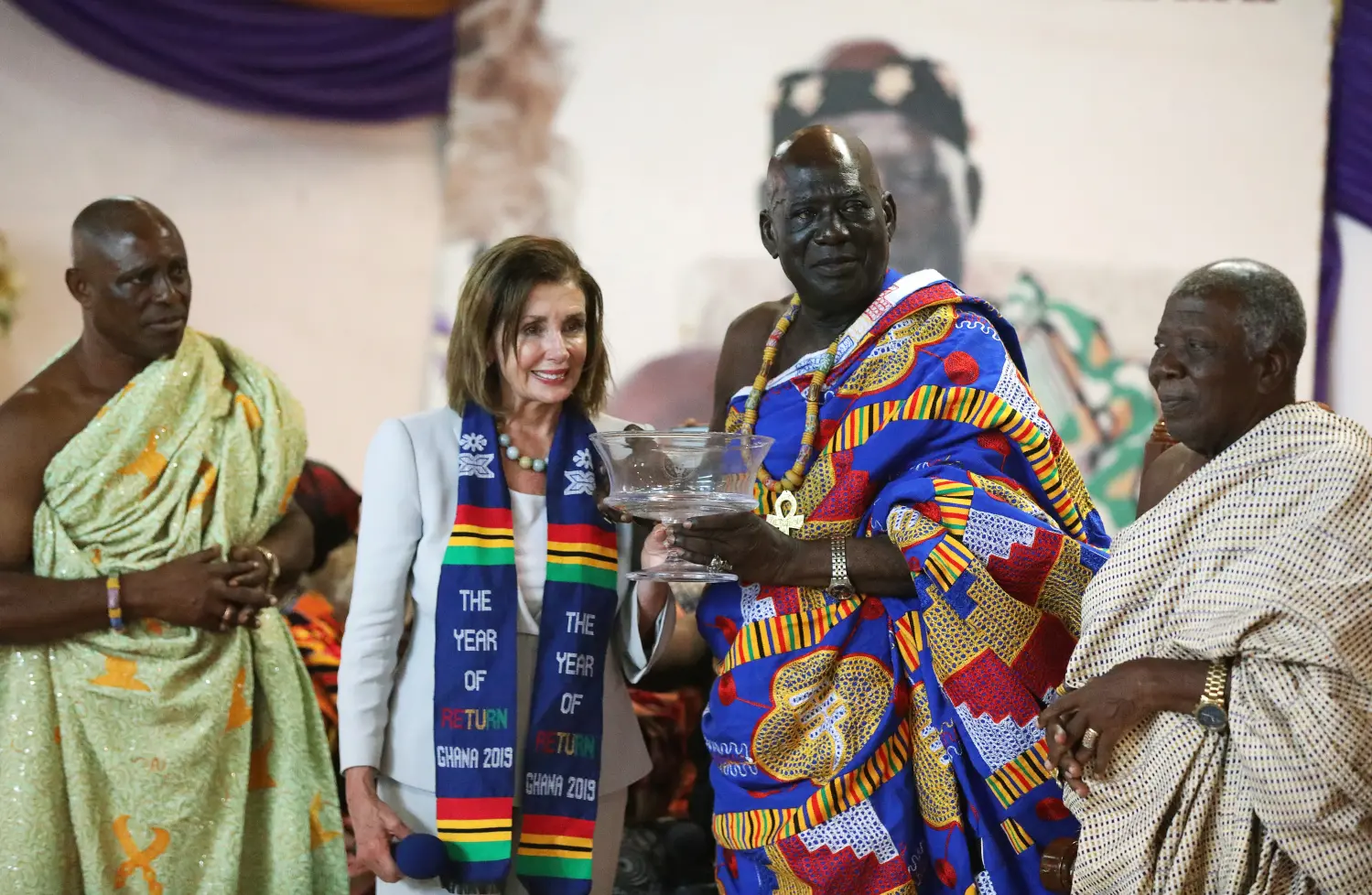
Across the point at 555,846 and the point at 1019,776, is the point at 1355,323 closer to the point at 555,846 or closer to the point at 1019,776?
the point at 1019,776

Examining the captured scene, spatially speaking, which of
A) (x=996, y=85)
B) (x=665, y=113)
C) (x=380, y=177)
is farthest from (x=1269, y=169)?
(x=380, y=177)

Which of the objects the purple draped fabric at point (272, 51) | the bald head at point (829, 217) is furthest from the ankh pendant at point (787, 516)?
the purple draped fabric at point (272, 51)

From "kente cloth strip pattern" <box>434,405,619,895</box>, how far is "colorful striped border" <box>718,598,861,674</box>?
0.86 ft

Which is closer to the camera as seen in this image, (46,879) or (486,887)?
(486,887)

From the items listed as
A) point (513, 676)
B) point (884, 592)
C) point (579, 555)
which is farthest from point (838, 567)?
point (513, 676)

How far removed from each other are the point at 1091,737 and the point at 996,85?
4.37m

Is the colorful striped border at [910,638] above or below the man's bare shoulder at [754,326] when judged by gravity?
below

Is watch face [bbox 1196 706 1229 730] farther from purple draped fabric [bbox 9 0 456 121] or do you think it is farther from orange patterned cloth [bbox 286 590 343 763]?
purple draped fabric [bbox 9 0 456 121]

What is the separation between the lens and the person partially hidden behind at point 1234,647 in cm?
178

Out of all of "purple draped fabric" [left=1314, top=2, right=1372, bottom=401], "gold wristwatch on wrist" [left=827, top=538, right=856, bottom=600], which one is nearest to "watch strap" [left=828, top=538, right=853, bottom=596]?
"gold wristwatch on wrist" [left=827, top=538, right=856, bottom=600]

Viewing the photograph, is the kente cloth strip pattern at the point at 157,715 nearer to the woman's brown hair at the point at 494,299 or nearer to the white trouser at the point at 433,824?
the white trouser at the point at 433,824

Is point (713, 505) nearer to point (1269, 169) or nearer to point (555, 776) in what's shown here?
point (555, 776)

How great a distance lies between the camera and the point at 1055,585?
7.72ft

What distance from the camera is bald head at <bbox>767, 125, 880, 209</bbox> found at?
2545mm
